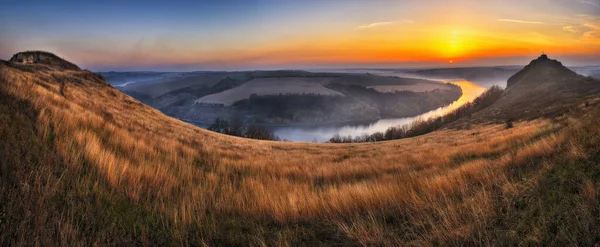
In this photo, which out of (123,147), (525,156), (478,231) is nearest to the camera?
(478,231)

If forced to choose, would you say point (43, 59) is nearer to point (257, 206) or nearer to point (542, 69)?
point (257, 206)

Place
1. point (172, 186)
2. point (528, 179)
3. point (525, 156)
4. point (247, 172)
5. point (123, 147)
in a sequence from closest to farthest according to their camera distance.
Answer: point (528, 179), point (172, 186), point (525, 156), point (123, 147), point (247, 172)

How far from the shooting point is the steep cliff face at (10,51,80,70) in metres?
34.4

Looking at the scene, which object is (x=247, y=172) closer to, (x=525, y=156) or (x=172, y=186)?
(x=172, y=186)

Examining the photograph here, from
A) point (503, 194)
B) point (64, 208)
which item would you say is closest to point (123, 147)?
point (64, 208)

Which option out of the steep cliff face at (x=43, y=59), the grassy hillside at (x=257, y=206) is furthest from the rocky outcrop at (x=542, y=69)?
the steep cliff face at (x=43, y=59)

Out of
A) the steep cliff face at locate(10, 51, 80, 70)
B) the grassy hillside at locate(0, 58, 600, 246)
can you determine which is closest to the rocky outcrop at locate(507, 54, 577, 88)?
the grassy hillside at locate(0, 58, 600, 246)

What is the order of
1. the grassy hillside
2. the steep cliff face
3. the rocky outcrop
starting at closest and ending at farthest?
1. the grassy hillside
2. the steep cliff face
3. the rocky outcrop

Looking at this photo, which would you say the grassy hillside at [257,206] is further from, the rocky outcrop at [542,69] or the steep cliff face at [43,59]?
the rocky outcrop at [542,69]

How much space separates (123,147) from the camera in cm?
656

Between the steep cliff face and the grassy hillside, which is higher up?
the steep cliff face

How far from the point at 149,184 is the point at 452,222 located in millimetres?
4122

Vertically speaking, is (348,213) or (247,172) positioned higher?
(348,213)

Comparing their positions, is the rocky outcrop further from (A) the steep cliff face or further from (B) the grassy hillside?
(A) the steep cliff face
